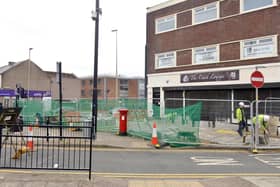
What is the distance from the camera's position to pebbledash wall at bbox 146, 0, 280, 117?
20.5 metres

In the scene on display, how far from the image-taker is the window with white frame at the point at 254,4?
2042 centimetres

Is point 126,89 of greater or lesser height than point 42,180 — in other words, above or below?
above

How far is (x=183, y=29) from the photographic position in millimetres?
25906

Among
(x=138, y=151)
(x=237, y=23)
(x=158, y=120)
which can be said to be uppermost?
(x=237, y=23)

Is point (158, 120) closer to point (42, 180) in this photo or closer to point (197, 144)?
point (197, 144)

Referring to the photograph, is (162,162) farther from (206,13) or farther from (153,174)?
(206,13)

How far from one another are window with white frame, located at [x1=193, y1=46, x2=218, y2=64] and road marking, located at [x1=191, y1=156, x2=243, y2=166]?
14.9 metres

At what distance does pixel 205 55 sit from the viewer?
24.3m

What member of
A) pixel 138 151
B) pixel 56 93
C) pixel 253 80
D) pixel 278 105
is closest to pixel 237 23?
pixel 278 105

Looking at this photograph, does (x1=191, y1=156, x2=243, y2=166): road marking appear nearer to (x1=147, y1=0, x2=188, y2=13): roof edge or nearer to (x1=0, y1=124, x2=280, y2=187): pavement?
(x1=0, y1=124, x2=280, y2=187): pavement

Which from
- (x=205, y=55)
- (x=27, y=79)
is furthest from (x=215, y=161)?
(x=27, y=79)

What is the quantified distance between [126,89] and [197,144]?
81364 mm

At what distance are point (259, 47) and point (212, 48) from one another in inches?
152

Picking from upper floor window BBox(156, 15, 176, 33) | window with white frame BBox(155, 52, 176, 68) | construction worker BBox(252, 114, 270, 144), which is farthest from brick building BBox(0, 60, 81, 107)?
construction worker BBox(252, 114, 270, 144)
